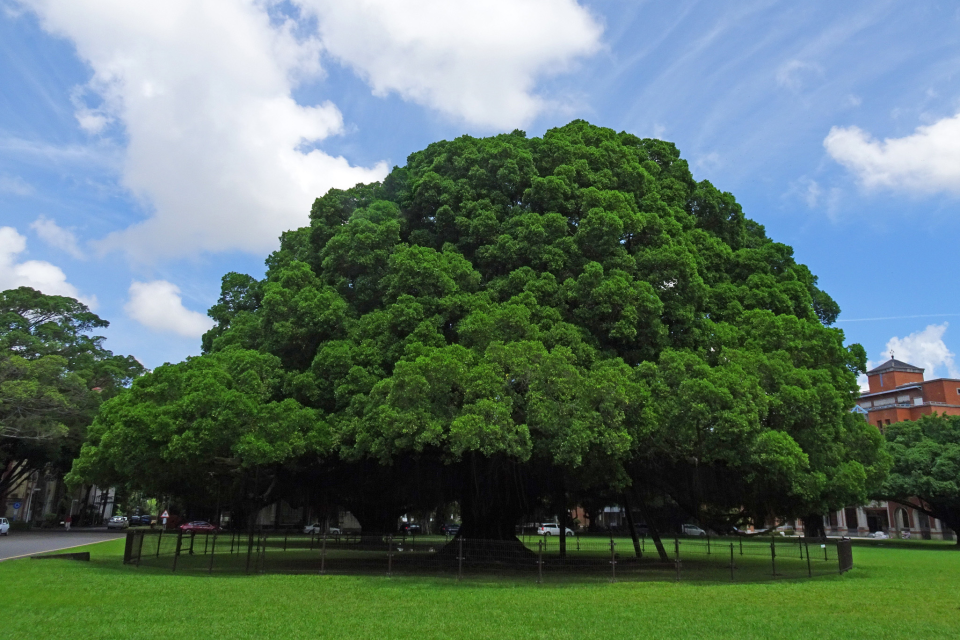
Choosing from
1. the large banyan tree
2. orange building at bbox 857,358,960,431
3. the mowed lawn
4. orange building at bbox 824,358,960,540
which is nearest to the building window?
orange building at bbox 824,358,960,540

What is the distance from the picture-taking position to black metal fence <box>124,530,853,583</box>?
1770 cm

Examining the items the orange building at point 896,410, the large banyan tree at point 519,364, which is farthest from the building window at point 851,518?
the large banyan tree at point 519,364

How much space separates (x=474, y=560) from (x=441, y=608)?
6081 mm

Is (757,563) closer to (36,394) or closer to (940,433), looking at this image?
(940,433)

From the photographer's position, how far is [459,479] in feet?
69.3

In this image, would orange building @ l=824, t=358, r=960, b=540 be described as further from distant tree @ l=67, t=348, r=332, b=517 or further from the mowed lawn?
distant tree @ l=67, t=348, r=332, b=517

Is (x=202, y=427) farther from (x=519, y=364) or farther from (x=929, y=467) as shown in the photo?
(x=929, y=467)

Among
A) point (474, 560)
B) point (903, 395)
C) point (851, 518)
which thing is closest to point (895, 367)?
point (903, 395)

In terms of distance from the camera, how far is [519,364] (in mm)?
15203

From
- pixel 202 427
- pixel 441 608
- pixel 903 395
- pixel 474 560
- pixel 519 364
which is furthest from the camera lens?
pixel 903 395

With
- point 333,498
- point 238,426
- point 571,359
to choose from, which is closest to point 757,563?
point 571,359

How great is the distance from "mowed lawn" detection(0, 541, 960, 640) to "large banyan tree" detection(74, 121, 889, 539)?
104 inches

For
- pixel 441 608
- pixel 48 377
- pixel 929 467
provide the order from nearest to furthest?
pixel 441 608 → pixel 48 377 → pixel 929 467

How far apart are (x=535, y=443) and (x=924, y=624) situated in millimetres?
7484
